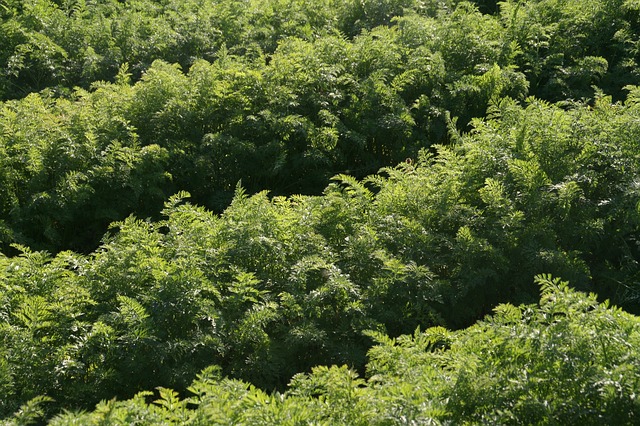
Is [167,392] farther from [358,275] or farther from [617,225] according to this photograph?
[617,225]

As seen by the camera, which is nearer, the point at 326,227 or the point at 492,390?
the point at 492,390

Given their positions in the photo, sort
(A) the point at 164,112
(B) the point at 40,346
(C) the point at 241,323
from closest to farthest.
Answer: (B) the point at 40,346, (C) the point at 241,323, (A) the point at 164,112

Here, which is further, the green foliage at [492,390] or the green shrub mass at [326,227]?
the green shrub mass at [326,227]

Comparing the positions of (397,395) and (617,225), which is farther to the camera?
(617,225)

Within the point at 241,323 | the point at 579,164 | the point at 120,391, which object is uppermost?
the point at 579,164

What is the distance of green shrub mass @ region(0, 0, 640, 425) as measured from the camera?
13.7 feet

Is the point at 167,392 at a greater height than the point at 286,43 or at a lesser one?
lesser

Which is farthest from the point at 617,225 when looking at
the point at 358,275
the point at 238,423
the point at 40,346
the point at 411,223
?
the point at 40,346

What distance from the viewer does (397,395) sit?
13.1 feet

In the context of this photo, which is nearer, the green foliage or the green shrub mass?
the green foliage

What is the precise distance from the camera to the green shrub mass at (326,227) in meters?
4.19

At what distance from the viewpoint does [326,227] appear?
625 cm

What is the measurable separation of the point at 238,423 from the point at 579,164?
396 cm

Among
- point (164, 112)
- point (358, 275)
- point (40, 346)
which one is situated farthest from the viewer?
point (164, 112)
